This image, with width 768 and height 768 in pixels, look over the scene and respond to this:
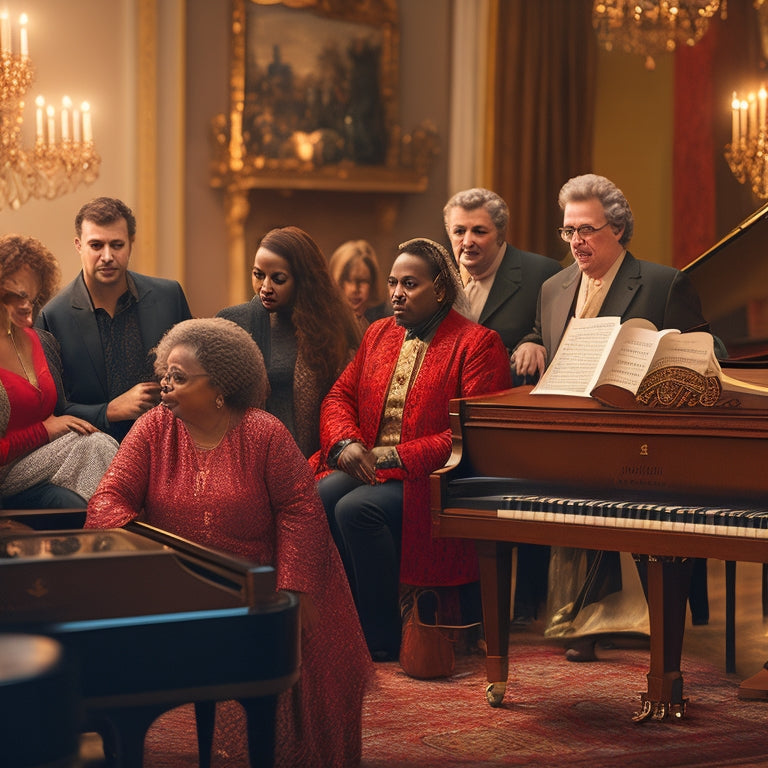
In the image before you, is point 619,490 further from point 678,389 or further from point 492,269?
point 492,269

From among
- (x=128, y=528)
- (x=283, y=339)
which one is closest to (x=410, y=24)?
(x=283, y=339)

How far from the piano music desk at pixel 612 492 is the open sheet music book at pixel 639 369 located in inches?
1.9

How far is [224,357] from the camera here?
2.79 m

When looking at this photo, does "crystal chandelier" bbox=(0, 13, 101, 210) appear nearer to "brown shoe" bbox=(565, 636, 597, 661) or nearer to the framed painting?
the framed painting

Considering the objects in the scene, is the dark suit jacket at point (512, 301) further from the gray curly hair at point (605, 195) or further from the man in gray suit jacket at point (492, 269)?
the gray curly hair at point (605, 195)

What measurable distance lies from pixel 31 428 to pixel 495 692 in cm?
164

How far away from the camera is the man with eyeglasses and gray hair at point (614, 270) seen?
3.87 m

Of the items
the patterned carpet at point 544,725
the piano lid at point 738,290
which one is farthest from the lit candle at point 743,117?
the patterned carpet at point 544,725

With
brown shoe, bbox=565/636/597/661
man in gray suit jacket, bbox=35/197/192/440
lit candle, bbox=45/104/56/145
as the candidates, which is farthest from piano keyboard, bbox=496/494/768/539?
lit candle, bbox=45/104/56/145

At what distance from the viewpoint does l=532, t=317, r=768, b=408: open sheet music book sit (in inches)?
125

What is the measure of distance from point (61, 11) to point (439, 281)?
4.06 metres

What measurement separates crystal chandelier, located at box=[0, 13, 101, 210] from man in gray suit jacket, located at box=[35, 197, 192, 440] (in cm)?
224

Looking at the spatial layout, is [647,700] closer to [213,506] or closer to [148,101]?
[213,506]

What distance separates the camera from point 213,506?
2.75m
